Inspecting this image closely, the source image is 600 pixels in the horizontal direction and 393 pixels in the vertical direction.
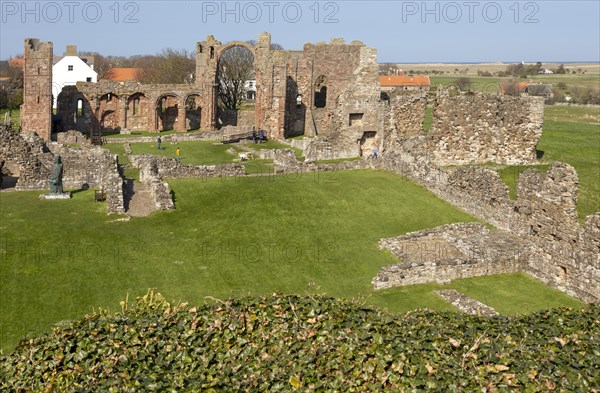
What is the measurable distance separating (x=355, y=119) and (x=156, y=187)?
49.4 ft

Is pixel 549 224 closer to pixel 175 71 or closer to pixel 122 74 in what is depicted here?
pixel 175 71

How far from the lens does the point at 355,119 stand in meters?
38.6

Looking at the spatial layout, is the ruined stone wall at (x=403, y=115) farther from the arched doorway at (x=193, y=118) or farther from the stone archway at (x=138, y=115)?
the stone archway at (x=138, y=115)

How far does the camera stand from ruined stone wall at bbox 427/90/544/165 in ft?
115

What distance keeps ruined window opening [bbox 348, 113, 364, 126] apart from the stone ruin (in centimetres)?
6

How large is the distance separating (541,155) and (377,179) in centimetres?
1427

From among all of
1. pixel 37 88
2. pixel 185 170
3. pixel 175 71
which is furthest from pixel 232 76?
pixel 185 170

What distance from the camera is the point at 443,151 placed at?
3544 centimetres

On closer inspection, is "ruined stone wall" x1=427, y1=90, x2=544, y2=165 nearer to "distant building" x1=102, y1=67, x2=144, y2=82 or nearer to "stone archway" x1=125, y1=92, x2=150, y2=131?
"stone archway" x1=125, y1=92, x2=150, y2=131

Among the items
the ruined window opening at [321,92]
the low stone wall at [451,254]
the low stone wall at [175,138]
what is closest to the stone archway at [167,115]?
the low stone wall at [175,138]

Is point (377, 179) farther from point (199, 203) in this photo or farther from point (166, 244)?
point (166, 244)

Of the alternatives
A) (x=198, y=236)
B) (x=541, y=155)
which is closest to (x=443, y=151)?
(x=541, y=155)

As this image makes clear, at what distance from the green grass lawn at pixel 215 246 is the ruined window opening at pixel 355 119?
29.6 feet

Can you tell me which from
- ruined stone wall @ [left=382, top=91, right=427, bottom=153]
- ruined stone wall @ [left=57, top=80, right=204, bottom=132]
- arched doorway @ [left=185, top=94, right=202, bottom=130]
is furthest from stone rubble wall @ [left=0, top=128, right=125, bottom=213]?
arched doorway @ [left=185, top=94, right=202, bottom=130]
